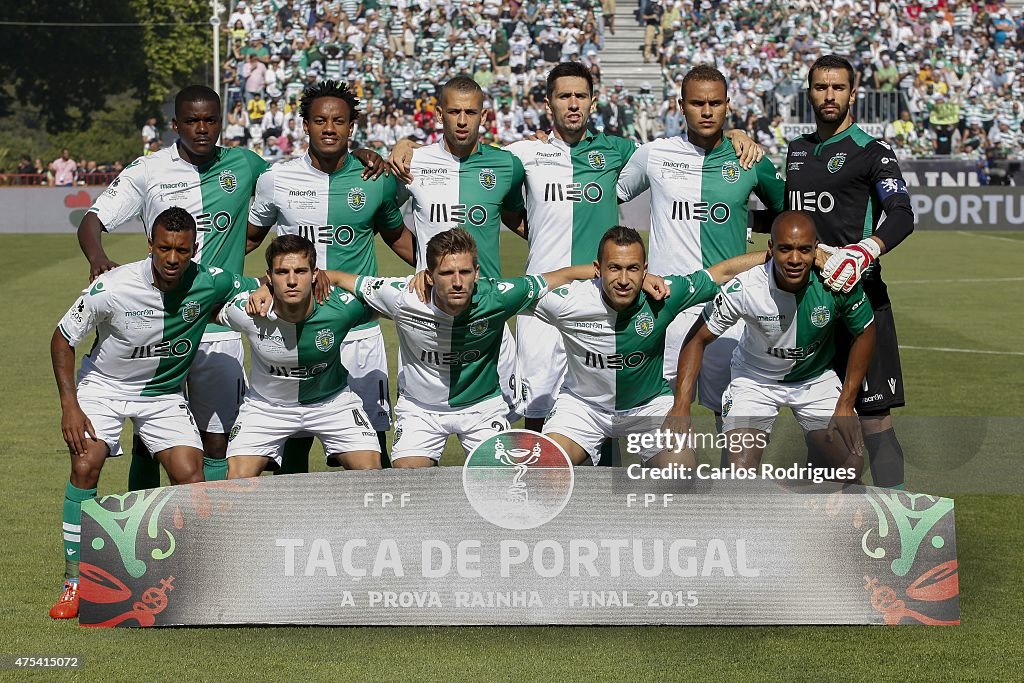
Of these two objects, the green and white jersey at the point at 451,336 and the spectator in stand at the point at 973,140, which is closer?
the green and white jersey at the point at 451,336

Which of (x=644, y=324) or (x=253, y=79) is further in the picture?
(x=253, y=79)

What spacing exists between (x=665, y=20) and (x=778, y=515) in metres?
30.2

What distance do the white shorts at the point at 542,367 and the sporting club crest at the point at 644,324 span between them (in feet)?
3.36

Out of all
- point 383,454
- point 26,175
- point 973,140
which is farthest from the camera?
point 973,140

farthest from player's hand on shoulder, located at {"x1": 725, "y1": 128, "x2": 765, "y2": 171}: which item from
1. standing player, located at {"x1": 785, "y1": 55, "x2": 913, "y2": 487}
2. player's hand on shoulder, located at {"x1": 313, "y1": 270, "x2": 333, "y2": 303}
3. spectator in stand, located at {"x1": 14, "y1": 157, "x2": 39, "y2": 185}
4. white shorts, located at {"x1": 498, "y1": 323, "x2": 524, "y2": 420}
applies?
spectator in stand, located at {"x1": 14, "y1": 157, "x2": 39, "y2": 185}

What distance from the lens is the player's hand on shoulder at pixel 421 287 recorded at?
623cm

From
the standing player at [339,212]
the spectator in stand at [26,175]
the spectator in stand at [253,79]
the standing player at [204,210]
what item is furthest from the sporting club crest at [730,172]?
the spectator in stand at [253,79]

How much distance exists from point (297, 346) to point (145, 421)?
751mm

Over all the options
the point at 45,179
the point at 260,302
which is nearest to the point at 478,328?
the point at 260,302

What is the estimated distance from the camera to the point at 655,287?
6223mm

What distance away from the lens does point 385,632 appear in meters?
5.58

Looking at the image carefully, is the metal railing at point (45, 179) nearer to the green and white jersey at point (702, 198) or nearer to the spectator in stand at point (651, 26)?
the spectator in stand at point (651, 26)

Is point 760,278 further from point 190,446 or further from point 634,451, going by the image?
point 190,446

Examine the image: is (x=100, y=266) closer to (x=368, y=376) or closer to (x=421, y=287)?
(x=368, y=376)
